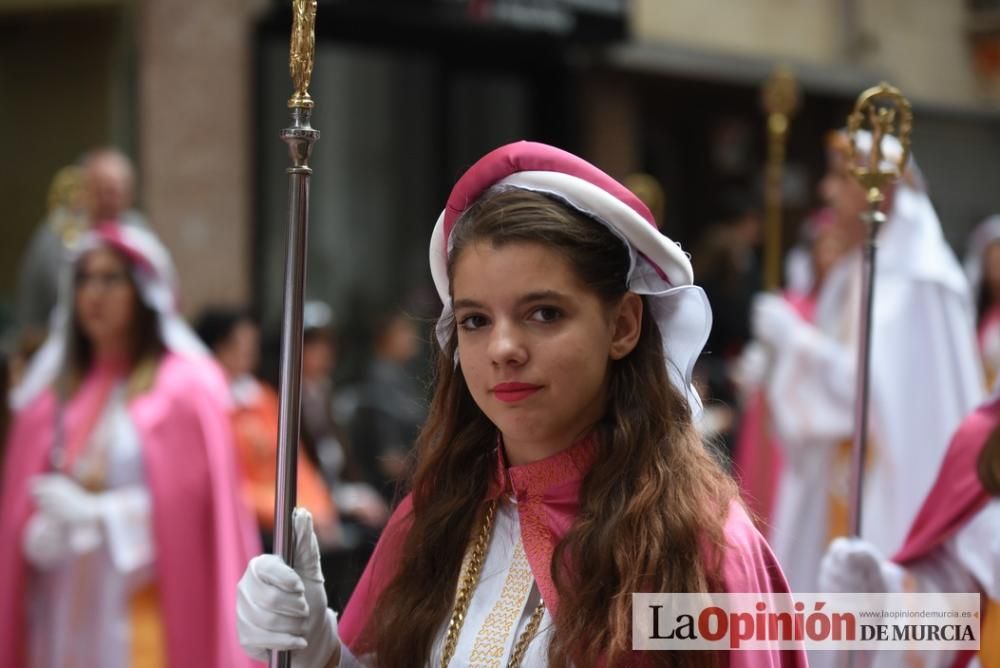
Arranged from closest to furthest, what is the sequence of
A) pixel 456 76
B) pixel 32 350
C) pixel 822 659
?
pixel 822 659 < pixel 32 350 < pixel 456 76

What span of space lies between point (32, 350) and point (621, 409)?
5.33 m

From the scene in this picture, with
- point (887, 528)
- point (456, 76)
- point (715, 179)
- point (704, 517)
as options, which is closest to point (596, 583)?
point (704, 517)

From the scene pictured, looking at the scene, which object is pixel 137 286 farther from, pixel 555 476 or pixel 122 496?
pixel 555 476

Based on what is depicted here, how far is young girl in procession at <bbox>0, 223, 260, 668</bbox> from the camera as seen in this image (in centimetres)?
585

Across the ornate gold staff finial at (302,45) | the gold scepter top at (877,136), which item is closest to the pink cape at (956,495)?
the gold scepter top at (877,136)

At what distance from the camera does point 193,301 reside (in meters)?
9.82

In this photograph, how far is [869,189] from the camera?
376 cm

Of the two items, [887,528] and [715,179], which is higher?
[715,179]

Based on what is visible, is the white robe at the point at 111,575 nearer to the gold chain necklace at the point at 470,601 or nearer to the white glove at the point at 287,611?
the white glove at the point at 287,611

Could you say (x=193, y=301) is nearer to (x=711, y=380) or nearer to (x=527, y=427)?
(x=711, y=380)

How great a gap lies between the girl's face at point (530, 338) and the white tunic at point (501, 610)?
0.74ft

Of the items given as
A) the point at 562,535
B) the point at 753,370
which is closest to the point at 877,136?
the point at 562,535

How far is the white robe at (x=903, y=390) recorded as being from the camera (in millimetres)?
5738

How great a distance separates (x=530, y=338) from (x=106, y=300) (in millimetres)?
3818
